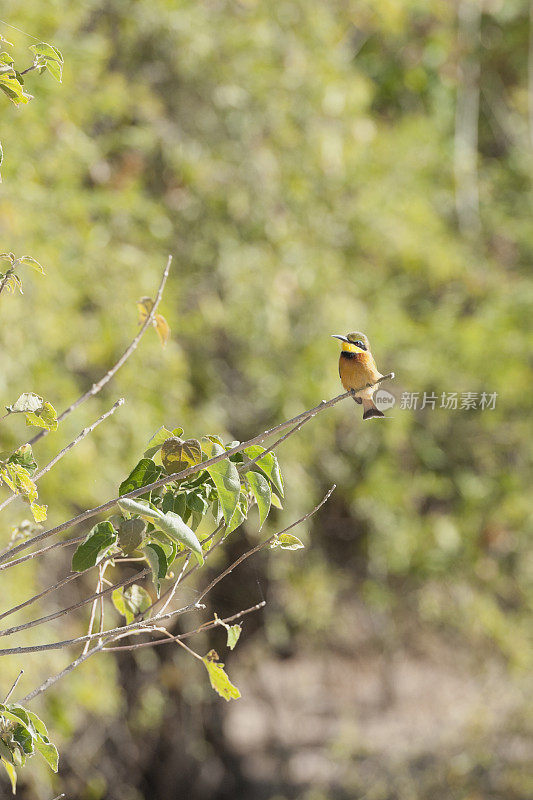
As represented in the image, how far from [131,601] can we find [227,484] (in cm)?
28

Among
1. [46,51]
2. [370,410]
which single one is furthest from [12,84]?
[370,410]

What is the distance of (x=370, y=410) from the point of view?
1032 mm

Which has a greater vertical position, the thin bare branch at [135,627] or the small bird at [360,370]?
the small bird at [360,370]

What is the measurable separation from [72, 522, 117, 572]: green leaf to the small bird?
1.09 ft

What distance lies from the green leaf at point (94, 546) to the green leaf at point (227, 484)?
0.11 m

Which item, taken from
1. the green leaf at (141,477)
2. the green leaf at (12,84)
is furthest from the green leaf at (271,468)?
the green leaf at (12,84)

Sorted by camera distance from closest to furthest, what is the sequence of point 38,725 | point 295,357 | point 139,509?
point 139,509 → point 38,725 → point 295,357

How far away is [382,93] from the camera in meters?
3.89

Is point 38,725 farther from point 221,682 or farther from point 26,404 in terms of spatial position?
point 26,404

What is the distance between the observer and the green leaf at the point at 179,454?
0.87 m

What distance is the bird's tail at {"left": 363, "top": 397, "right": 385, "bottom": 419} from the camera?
3.29 ft

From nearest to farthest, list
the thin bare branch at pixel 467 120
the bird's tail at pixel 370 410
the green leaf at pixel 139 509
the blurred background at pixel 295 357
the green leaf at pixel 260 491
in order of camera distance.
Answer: the green leaf at pixel 139 509 < the green leaf at pixel 260 491 < the bird's tail at pixel 370 410 < the blurred background at pixel 295 357 < the thin bare branch at pixel 467 120

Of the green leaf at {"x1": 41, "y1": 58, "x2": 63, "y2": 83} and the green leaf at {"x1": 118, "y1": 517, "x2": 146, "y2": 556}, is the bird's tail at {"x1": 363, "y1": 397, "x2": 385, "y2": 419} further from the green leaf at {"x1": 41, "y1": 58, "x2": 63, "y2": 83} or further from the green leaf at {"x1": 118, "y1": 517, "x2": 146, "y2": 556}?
the green leaf at {"x1": 41, "y1": 58, "x2": 63, "y2": 83}

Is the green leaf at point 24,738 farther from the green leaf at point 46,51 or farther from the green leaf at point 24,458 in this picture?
the green leaf at point 46,51
